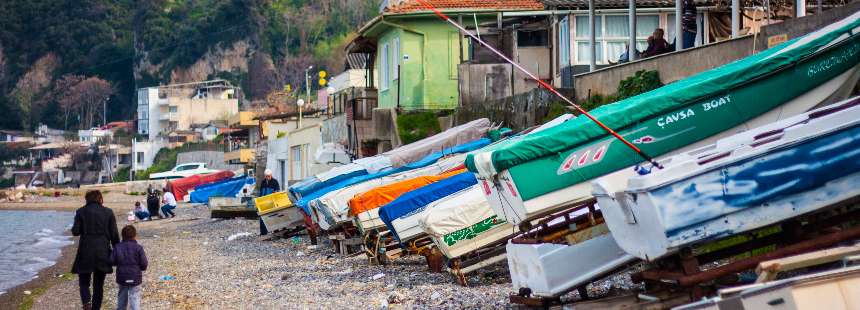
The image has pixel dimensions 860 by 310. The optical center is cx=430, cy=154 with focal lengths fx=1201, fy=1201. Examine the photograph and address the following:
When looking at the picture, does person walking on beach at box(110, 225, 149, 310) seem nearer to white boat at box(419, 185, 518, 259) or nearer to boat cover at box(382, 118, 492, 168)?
white boat at box(419, 185, 518, 259)

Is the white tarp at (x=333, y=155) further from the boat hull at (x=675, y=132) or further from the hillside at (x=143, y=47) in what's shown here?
the hillside at (x=143, y=47)

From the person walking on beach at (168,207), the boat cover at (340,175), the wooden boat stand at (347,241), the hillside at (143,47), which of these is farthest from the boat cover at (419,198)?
the hillside at (143,47)

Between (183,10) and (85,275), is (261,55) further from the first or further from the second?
(85,275)

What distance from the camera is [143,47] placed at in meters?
163

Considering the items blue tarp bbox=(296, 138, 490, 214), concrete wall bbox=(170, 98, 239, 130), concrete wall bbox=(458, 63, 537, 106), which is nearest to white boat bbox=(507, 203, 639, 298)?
blue tarp bbox=(296, 138, 490, 214)

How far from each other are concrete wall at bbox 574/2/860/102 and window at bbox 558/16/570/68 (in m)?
5.69

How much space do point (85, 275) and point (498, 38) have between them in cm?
1905

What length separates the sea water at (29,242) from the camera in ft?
96.3

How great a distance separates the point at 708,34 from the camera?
24156 millimetres

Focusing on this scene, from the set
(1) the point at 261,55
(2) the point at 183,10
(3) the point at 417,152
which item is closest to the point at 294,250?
(3) the point at 417,152

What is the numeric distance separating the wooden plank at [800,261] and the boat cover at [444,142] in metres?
15.9

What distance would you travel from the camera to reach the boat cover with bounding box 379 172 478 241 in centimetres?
1695

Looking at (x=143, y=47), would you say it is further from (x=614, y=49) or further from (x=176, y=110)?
(x=614, y=49)

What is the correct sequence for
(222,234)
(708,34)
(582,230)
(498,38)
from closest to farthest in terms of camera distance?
(582,230)
(708,34)
(498,38)
(222,234)
